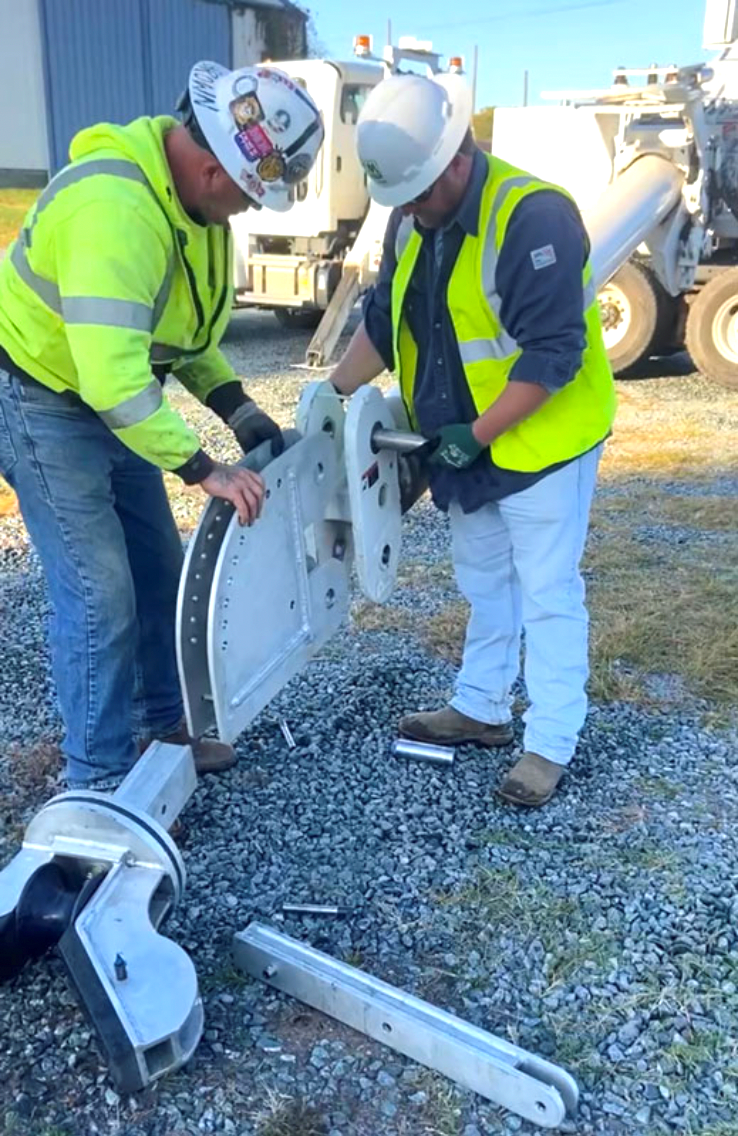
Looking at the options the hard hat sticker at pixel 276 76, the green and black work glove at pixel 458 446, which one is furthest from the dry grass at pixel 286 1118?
the hard hat sticker at pixel 276 76

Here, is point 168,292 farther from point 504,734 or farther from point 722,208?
point 722,208

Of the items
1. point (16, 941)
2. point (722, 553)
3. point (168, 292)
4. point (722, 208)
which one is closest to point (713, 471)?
point (722, 553)

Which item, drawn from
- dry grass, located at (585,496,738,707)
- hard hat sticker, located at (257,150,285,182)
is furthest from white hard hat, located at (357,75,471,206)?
dry grass, located at (585,496,738,707)

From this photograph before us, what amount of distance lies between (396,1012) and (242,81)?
2.16m

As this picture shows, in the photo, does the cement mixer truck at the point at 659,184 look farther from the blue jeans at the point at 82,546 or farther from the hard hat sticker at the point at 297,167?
the blue jeans at the point at 82,546

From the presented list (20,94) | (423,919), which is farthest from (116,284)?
(20,94)

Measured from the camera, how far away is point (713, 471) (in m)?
7.62

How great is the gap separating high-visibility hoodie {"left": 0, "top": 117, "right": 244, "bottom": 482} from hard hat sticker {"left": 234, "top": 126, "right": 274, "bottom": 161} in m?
0.20

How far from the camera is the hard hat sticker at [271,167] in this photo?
8.88 ft

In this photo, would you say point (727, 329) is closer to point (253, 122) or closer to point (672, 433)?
point (672, 433)

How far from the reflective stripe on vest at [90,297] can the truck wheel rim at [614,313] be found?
306 inches

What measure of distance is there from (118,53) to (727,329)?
1728 centimetres

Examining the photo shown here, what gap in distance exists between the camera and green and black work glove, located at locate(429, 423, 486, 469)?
320cm

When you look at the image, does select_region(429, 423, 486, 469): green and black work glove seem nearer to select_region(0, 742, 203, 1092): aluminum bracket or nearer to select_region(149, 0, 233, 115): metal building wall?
select_region(0, 742, 203, 1092): aluminum bracket
